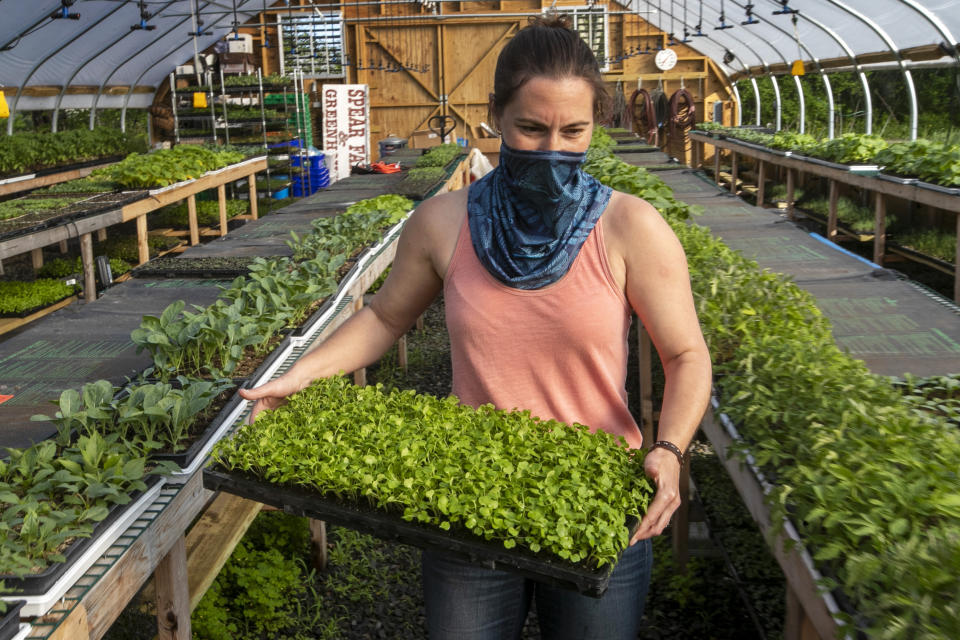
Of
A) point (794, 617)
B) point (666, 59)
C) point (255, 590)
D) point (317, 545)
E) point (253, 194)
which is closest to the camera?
point (794, 617)

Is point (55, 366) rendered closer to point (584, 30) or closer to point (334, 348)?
point (334, 348)

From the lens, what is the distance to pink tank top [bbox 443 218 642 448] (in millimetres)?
1587

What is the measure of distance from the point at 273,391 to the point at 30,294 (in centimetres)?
522

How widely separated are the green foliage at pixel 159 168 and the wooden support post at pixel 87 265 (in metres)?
1.01

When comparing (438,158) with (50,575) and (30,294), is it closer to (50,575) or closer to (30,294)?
(30,294)

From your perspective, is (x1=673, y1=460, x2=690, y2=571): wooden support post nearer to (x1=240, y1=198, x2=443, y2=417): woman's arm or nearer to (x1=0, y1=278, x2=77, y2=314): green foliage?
(x1=240, y1=198, x2=443, y2=417): woman's arm

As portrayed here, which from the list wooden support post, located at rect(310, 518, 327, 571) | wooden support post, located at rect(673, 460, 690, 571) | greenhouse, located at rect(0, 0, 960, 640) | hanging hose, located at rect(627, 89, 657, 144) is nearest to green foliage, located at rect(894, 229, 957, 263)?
greenhouse, located at rect(0, 0, 960, 640)

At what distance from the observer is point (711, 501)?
407 cm

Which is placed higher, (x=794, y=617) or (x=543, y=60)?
(x=543, y=60)

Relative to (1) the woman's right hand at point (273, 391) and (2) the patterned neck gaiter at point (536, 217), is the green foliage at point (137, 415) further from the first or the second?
(2) the patterned neck gaiter at point (536, 217)

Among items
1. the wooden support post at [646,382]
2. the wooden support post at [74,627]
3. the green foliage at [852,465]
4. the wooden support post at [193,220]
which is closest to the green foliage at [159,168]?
the wooden support post at [193,220]

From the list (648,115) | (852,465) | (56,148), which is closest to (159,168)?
(56,148)

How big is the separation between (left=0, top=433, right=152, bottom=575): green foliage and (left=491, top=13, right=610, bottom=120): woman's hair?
1.07 m

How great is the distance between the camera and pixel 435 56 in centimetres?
1856
